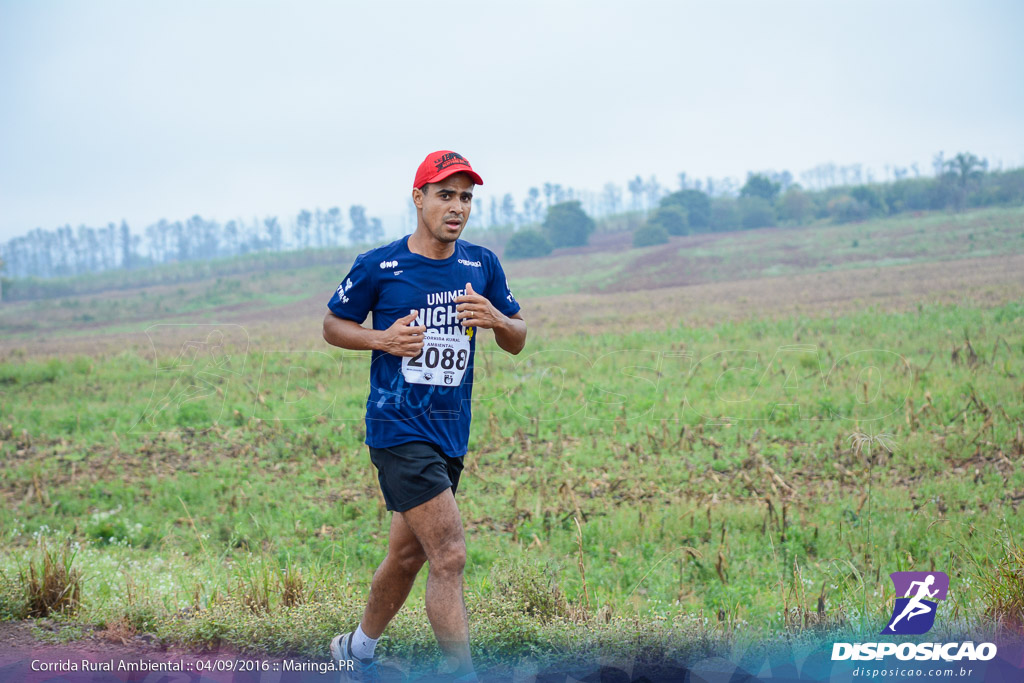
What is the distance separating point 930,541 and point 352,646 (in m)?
4.82

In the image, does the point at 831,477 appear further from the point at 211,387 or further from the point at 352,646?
the point at 211,387

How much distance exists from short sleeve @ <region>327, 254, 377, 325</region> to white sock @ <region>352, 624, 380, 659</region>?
1448 mm

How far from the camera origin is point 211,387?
15023 millimetres

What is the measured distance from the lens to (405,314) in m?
3.59

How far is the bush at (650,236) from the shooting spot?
55375 mm

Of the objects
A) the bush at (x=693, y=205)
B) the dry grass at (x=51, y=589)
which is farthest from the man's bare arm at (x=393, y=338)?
the bush at (x=693, y=205)

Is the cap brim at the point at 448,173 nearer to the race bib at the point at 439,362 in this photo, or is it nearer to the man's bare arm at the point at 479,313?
the man's bare arm at the point at 479,313

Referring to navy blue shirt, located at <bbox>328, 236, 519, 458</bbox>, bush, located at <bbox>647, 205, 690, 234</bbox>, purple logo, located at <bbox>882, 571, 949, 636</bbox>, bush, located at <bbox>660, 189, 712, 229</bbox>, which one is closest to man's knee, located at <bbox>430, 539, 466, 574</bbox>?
navy blue shirt, located at <bbox>328, 236, 519, 458</bbox>

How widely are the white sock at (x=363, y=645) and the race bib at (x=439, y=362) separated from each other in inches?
48.1

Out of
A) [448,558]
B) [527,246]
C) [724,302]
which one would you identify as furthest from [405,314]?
[527,246]

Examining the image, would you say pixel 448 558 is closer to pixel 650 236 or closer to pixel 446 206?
pixel 446 206

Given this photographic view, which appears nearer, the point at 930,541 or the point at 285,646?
the point at 285,646

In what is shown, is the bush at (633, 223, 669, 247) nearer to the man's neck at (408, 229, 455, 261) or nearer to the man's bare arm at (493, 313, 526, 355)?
the man's bare arm at (493, 313, 526, 355)

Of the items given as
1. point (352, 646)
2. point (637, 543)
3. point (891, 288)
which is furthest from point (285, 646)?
point (891, 288)
